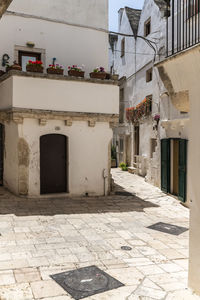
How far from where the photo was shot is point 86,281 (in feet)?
17.0

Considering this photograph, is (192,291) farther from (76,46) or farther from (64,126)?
(76,46)

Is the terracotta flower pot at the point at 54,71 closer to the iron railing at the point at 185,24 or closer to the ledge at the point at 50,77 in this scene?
the ledge at the point at 50,77

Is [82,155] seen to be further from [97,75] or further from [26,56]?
[26,56]

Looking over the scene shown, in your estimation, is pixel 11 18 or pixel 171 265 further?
pixel 11 18

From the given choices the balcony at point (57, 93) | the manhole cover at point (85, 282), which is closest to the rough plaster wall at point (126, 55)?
the balcony at point (57, 93)

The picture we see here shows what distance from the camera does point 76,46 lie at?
13.4 m

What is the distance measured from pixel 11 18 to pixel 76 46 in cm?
274

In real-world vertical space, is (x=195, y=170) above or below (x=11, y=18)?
below

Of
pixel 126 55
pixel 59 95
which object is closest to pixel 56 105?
pixel 59 95

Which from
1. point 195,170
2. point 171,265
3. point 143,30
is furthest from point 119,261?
point 143,30

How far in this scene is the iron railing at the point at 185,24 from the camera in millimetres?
4776

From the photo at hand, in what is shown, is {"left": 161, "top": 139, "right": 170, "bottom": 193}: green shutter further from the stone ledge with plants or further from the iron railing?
the iron railing

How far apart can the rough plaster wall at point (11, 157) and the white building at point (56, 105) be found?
0.04m

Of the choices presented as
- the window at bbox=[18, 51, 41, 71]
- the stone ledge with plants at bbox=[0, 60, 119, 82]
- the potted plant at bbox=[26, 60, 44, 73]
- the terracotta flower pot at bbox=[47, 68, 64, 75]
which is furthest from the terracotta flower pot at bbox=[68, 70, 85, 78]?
the window at bbox=[18, 51, 41, 71]
